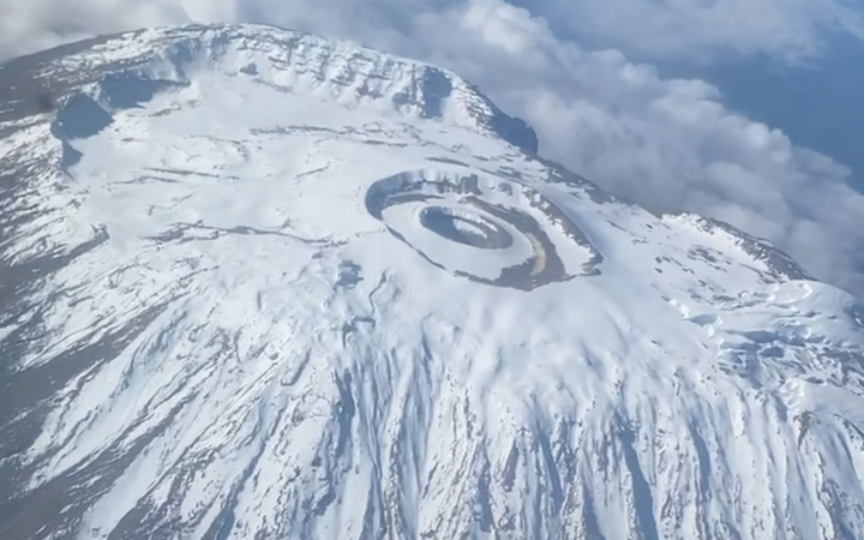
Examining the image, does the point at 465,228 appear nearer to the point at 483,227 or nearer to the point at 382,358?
the point at 483,227

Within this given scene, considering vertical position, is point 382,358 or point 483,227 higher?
point 483,227

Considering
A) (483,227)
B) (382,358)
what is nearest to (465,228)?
(483,227)

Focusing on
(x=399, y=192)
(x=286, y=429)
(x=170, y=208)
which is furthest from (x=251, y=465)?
(x=399, y=192)

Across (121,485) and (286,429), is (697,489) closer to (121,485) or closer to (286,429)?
(286,429)

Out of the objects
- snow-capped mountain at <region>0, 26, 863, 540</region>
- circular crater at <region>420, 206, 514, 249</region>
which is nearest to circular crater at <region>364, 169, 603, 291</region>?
circular crater at <region>420, 206, 514, 249</region>

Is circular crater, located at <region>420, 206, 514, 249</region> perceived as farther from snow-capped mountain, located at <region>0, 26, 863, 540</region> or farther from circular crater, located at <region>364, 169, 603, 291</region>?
snow-capped mountain, located at <region>0, 26, 863, 540</region>
